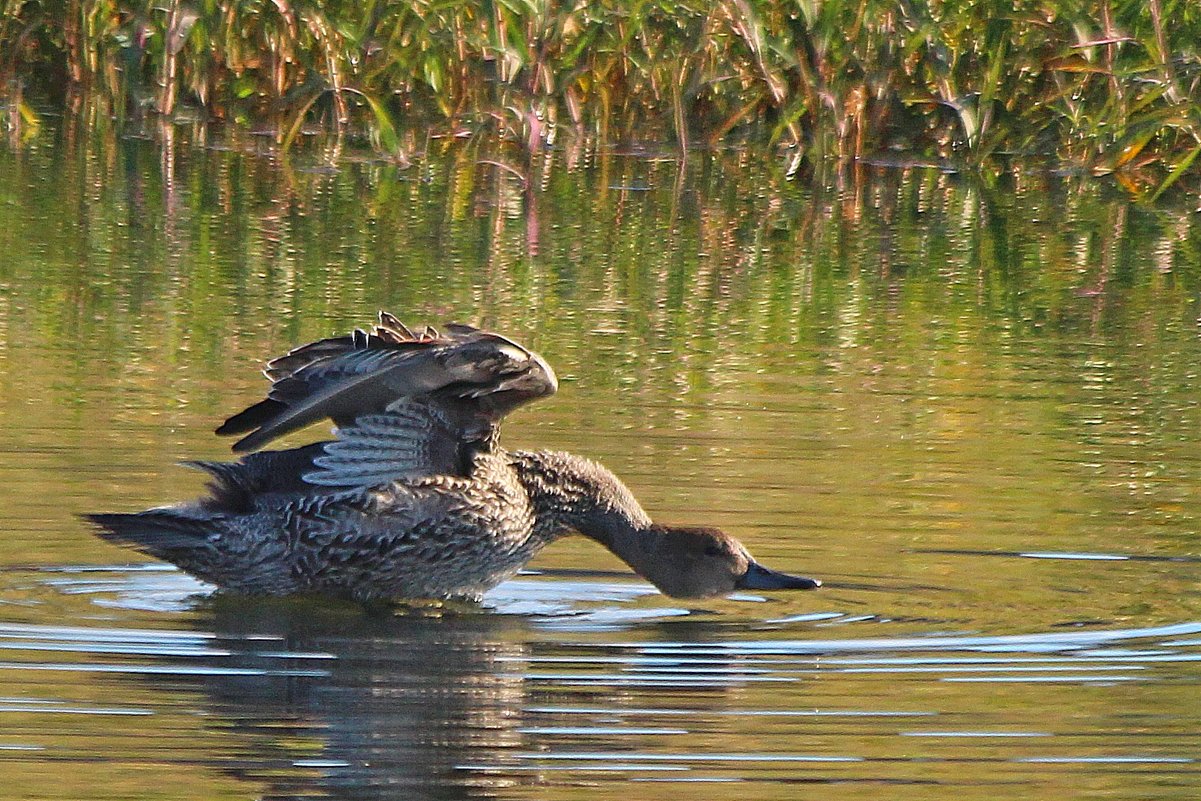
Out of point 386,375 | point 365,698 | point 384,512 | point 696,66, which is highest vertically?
point 696,66

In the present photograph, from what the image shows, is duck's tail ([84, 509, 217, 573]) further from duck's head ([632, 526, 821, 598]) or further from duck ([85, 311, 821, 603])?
duck's head ([632, 526, 821, 598])

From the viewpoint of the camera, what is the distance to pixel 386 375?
6676mm

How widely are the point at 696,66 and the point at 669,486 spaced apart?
8.04m

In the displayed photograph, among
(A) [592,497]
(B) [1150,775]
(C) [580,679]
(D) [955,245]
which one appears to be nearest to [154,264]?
(D) [955,245]

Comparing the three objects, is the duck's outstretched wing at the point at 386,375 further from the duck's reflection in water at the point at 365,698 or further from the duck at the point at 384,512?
the duck's reflection in water at the point at 365,698

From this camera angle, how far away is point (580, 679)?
5910 millimetres

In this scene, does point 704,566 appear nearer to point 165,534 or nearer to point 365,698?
point 165,534

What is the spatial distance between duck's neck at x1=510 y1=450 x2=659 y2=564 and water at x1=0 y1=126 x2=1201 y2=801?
0.51 feet

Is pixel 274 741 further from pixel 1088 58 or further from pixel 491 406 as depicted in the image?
pixel 1088 58

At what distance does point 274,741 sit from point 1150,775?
5.42 feet

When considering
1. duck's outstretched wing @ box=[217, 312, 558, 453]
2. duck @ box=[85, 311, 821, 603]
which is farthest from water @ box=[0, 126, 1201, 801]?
duck's outstretched wing @ box=[217, 312, 558, 453]

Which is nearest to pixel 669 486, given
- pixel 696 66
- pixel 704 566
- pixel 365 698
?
pixel 704 566

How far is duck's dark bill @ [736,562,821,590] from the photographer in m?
6.80

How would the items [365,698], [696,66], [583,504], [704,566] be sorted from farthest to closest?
[696,66] < [583,504] < [704,566] < [365,698]
